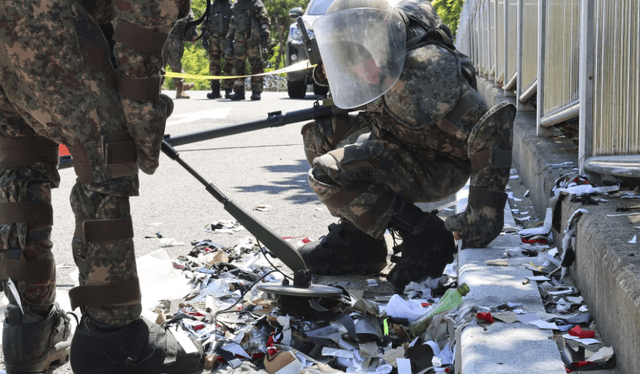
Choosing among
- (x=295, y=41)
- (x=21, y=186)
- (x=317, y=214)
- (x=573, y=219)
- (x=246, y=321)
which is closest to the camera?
(x=21, y=186)

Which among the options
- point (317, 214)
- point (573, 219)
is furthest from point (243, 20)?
point (573, 219)

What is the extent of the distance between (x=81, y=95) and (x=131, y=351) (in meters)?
0.85

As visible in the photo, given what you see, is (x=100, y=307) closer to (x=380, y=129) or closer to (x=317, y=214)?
(x=380, y=129)

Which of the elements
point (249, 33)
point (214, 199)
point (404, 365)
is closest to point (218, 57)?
point (249, 33)

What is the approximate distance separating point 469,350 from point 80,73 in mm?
1435

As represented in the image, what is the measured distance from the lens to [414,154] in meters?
3.67

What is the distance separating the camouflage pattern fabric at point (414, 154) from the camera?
10.6 feet

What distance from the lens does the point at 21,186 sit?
2615 mm

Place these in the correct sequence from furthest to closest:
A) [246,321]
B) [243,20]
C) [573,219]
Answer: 1. [243,20]
2. [246,321]
3. [573,219]

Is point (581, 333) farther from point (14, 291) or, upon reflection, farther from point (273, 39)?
point (273, 39)

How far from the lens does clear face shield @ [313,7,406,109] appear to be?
3.22 metres

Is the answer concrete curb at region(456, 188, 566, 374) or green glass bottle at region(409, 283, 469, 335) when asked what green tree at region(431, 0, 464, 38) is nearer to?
concrete curb at region(456, 188, 566, 374)

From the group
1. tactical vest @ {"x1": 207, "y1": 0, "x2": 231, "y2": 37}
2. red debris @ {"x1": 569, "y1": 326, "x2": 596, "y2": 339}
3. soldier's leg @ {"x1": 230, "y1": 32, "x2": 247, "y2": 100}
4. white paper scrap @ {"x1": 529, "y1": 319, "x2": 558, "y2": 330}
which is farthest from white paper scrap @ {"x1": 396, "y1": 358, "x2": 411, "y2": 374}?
tactical vest @ {"x1": 207, "y1": 0, "x2": 231, "y2": 37}

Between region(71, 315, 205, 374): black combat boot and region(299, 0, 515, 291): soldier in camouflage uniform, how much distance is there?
1141 millimetres
